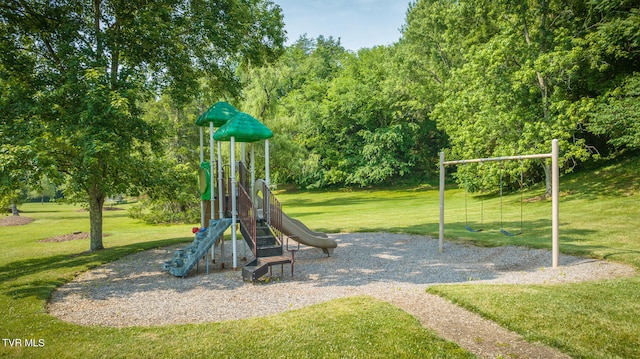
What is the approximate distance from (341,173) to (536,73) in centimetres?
2444

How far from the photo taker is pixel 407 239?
46.1 feet

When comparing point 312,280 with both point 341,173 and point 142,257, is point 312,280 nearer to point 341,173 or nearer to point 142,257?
point 142,257

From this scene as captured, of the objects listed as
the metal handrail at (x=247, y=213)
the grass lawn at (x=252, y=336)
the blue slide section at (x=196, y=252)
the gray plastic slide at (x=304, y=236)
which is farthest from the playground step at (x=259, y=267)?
the grass lawn at (x=252, y=336)

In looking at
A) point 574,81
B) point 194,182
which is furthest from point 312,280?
point 574,81

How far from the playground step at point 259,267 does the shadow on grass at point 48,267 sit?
3.77 meters

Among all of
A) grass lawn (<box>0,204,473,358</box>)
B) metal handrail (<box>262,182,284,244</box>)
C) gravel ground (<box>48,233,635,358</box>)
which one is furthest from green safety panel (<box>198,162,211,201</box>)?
grass lawn (<box>0,204,473,358</box>)

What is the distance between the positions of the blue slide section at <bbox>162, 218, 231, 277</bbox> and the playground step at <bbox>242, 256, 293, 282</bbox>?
135 cm

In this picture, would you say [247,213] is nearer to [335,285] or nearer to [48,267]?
[335,285]

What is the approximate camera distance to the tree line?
9.25m

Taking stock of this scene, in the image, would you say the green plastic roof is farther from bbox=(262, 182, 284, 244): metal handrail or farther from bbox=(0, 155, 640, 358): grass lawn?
bbox=(0, 155, 640, 358): grass lawn

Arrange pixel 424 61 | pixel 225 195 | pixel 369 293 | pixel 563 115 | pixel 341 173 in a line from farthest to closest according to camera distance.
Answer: pixel 341 173 < pixel 424 61 < pixel 563 115 < pixel 225 195 < pixel 369 293

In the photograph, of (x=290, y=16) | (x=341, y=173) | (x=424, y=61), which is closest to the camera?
(x=290, y=16)

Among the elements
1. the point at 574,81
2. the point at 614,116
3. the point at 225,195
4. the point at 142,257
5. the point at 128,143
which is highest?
the point at 574,81

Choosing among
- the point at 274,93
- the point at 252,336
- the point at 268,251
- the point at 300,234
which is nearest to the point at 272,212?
the point at 300,234
